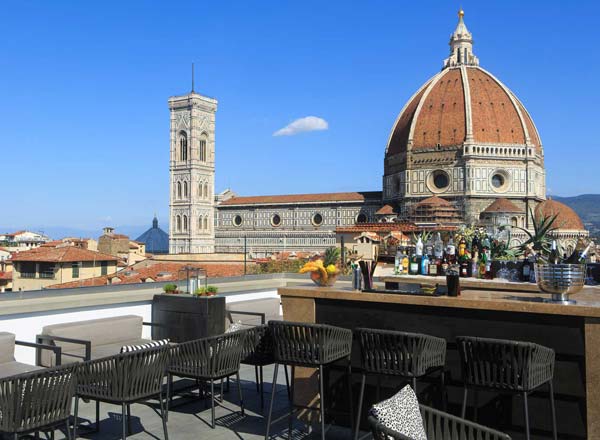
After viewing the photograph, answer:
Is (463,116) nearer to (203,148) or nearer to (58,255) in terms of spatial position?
(203,148)

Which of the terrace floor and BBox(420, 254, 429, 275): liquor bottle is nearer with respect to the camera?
the terrace floor

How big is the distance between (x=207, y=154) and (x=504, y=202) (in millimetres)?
38930

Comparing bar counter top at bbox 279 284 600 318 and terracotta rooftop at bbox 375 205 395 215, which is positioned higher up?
terracotta rooftop at bbox 375 205 395 215

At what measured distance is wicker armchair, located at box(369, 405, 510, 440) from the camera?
92.1 inches

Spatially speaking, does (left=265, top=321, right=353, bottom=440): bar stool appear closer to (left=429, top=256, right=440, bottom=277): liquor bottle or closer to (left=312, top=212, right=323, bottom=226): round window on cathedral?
(left=429, top=256, right=440, bottom=277): liquor bottle

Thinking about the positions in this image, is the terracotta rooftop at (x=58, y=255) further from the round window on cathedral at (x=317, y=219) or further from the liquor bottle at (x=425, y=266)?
the round window on cathedral at (x=317, y=219)

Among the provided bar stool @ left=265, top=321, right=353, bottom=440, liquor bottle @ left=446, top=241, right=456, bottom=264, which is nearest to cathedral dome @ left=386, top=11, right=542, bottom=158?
liquor bottle @ left=446, top=241, right=456, bottom=264

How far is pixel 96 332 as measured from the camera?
5871mm

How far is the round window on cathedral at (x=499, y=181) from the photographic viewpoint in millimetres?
60744

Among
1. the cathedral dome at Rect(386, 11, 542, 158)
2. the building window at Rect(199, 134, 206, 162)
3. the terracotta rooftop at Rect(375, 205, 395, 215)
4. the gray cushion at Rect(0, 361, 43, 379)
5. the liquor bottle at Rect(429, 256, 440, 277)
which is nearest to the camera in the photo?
the gray cushion at Rect(0, 361, 43, 379)

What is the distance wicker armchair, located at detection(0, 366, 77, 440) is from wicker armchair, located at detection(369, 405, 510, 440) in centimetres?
186

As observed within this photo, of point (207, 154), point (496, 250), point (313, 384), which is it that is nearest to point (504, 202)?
point (207, 154)

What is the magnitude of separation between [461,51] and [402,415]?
74.3 metres

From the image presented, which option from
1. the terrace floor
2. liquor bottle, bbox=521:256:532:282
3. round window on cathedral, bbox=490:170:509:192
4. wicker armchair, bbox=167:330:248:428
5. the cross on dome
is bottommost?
the terrace floor
